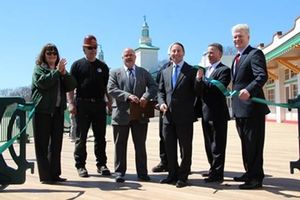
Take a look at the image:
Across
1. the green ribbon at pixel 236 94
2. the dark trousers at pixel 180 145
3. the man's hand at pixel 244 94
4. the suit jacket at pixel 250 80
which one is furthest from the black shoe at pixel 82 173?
the man's hand at pixel 244 94

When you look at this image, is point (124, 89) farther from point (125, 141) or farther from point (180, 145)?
point (180, 145)

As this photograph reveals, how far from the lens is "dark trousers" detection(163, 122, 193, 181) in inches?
212

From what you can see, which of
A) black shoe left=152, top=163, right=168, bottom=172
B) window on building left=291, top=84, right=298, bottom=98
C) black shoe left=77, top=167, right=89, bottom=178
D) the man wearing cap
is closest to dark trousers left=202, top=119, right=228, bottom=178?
black shoe left=152, top=163, right=168, bottom=172

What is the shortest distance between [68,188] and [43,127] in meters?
0.87

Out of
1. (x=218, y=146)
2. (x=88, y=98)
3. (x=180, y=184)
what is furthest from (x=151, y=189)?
(x=88, y=98)

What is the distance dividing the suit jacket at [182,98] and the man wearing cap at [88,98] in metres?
1.23

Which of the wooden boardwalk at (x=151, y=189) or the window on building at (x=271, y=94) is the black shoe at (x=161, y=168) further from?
the window on building at (x=271, y=94)

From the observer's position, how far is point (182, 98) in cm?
542

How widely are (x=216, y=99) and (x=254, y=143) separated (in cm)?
92

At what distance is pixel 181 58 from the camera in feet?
18.2

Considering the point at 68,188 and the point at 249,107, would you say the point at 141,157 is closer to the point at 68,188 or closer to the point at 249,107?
the point at 68,188

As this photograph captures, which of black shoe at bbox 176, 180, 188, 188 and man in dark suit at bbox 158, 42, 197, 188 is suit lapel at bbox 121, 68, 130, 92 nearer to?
man in dark suit at bbox 158, 42, 197, 188

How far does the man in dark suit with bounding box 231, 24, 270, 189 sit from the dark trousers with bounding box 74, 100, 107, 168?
210cm

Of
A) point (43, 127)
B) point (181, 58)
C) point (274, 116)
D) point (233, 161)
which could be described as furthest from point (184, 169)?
point (274, 116)
